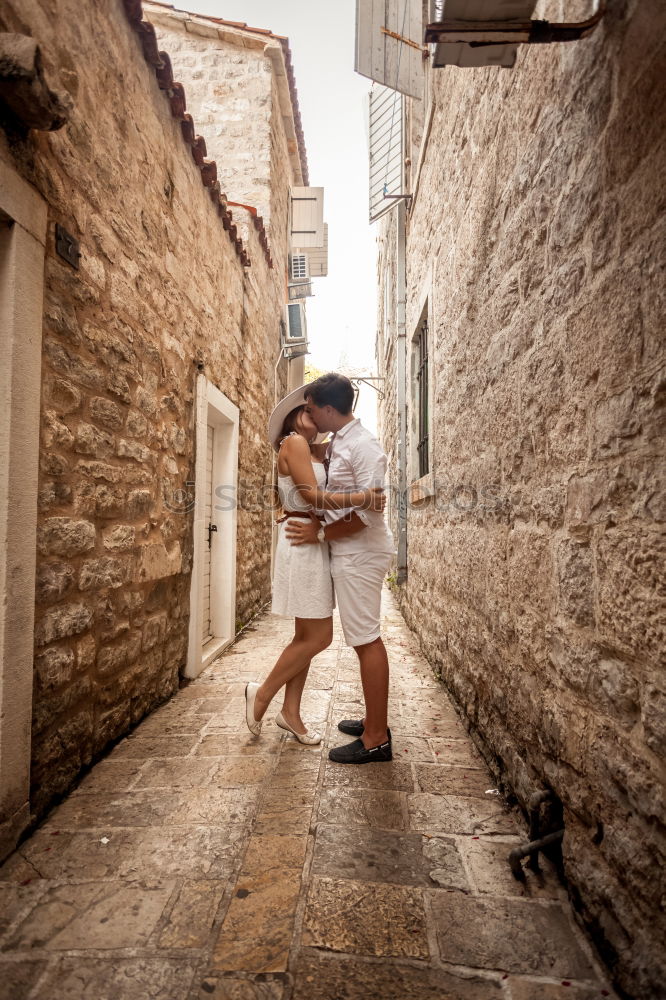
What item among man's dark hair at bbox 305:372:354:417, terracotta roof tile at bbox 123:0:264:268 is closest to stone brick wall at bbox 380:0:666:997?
man's dark hair at bbox 305:372:354:417

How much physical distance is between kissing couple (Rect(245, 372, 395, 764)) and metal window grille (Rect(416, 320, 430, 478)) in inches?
106

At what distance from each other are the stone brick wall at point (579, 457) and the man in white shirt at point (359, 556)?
50 centimetres

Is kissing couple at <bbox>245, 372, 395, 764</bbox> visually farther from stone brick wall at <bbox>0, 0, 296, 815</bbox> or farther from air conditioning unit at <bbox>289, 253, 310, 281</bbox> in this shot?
air conditioning unit at <bbox>289, 253, 310, 281</bbox>

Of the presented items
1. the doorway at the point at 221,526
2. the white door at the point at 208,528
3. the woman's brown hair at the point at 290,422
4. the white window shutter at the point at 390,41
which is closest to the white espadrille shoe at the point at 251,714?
the woman's brown hair at the point at 290,422

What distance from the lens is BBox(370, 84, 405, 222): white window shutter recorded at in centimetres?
627

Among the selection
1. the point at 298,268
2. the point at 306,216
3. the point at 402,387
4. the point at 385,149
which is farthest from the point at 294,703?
the point at 306,216

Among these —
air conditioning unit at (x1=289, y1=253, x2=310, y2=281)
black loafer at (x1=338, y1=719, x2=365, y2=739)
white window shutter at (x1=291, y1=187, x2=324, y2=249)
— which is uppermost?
white window shutter at (x1=291, y1=187, x2=324, y2=249)

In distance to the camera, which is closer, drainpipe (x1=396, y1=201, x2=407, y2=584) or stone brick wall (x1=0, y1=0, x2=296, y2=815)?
stone brick wall (x1=0, y1=0, x2=296, y2=815)

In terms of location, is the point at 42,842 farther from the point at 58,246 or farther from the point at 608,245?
the point at 608,245

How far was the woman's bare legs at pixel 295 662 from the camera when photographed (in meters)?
2.63

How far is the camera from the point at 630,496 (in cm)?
131

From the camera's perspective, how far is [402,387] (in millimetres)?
6223

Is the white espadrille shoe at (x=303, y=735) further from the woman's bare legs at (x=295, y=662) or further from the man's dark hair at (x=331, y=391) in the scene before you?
the man's dark hair at (x=331, y=391)

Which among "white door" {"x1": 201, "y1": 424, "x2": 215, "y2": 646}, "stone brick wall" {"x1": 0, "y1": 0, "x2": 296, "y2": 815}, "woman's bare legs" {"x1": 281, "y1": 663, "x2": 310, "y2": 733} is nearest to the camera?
"stone brick wall" {"x1": 0, "y1": 0, "x2": 296, "y2": 815}
